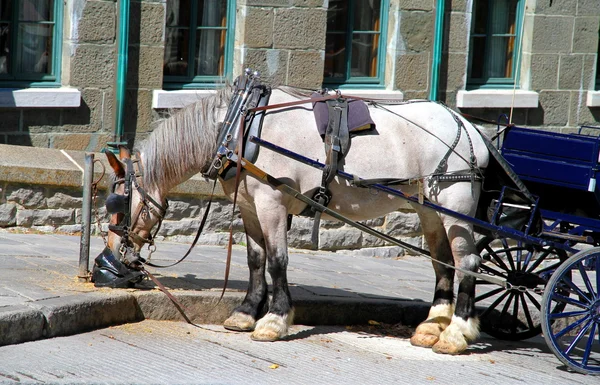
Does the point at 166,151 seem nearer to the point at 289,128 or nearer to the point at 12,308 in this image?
the point at 289,128

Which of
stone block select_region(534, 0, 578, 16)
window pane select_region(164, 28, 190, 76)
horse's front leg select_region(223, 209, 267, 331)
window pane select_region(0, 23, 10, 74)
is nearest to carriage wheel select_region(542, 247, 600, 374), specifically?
horse's front leg select_region(223, 209, 267, 331)

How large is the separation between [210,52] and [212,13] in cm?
42

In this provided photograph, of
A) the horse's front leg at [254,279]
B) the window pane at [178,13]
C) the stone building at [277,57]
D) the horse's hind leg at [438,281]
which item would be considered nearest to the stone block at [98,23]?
the stone building at [277,57]

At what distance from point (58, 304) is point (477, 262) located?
9.35 feet

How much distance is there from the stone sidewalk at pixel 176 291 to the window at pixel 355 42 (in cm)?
236

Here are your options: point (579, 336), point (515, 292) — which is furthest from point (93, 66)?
point (579, 336)

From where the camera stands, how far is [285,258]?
605 cm

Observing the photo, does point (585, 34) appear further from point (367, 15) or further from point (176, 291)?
point (176, 291)

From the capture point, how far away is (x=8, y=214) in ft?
27.3

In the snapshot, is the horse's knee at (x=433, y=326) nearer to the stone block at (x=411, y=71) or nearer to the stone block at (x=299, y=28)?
the stone block at (x=299, y=28)

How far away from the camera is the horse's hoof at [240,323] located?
6.30m

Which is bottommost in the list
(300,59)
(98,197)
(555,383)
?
(555,383)

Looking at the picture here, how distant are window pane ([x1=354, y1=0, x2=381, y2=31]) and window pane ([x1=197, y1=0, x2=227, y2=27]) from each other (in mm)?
1594

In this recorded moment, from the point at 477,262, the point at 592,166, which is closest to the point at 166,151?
the point at 477,262
